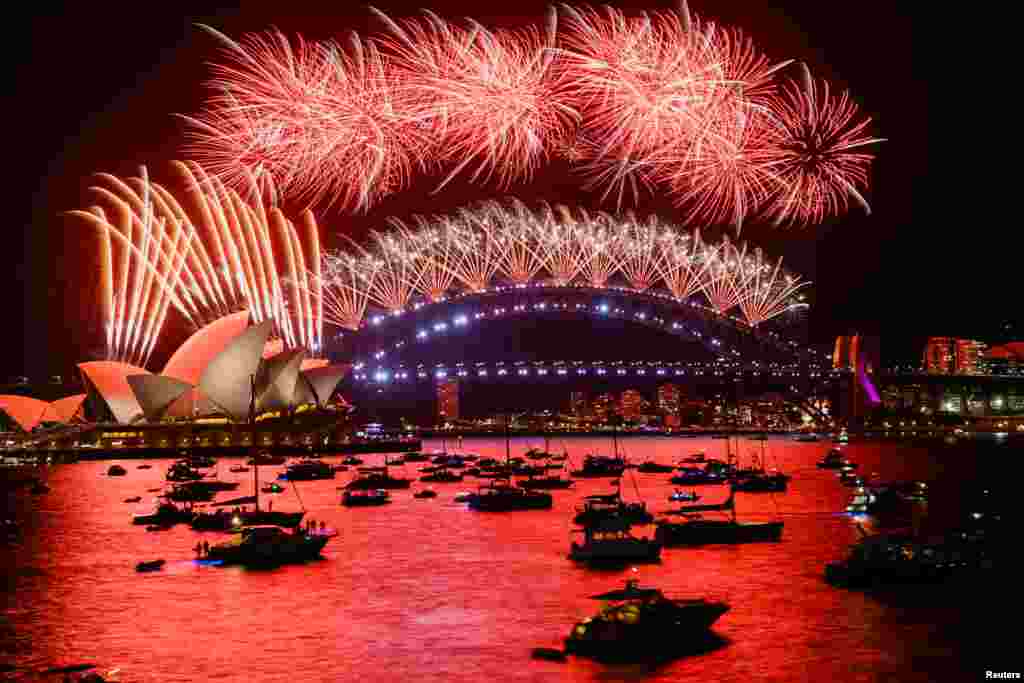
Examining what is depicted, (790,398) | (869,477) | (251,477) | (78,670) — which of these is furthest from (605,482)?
(790,398)

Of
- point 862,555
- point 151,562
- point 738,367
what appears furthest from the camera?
point 738,367

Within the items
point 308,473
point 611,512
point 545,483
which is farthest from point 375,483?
point 611,512

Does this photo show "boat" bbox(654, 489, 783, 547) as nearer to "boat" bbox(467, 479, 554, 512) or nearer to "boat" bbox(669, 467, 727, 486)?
"boat" bbox(467, 479, 554, 512)

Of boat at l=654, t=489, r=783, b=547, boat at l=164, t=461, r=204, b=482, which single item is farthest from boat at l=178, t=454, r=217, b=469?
boat at l=654, t=489, r=783, b=547

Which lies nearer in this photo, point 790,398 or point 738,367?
point 738,367

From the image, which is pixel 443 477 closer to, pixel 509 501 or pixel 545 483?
pixel 545 483

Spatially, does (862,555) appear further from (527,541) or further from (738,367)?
(738,367)
